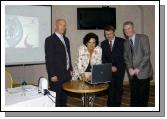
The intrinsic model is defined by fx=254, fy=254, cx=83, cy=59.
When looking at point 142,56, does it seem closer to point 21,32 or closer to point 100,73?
point 100,73

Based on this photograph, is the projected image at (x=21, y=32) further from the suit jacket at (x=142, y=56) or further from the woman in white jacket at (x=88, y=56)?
the suit jacket at (x=142, y=56)

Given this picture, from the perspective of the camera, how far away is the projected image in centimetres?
343

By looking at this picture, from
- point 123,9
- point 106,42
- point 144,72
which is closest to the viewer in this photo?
point 144,72

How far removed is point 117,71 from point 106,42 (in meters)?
0.41

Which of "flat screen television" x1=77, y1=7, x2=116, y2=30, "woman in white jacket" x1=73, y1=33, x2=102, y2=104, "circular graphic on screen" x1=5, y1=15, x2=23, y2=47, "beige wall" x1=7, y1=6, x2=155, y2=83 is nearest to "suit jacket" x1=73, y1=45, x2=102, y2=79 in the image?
"woman in white jacket" x1=73, y1=33, x2=102, y2=104

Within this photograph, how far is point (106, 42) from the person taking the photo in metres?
3.37

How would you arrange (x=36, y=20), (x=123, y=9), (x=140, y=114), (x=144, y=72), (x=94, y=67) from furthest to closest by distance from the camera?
(x=123, y=9) < (x=36, y=20) < (x=144, y=72) < (x=94, y=67) < (x=140, y=114)

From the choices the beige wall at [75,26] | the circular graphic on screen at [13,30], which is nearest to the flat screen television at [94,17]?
the beige wall at [75,26]

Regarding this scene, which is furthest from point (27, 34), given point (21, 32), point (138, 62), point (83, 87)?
point (138, 62)

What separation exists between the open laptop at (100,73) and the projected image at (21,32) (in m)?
1.39

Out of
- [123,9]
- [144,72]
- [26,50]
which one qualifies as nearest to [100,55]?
[144,72]

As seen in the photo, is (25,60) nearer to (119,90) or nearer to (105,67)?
(119,90)

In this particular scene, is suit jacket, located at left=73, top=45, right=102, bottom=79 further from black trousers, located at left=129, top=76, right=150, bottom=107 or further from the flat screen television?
the flat screen television

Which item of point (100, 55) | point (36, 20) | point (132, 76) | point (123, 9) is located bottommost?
point (132, 76)
